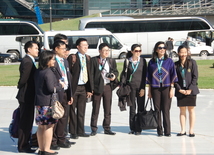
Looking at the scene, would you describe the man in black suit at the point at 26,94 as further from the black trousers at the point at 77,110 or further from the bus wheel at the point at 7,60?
the bus wheel at the point at 7,60

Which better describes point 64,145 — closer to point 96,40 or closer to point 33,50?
point 33,50

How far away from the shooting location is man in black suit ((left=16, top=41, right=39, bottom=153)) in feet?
22.8

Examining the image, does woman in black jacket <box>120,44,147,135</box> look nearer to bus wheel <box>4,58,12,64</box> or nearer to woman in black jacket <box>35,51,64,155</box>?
woman in black jacket <box>35,51,64,155</box>

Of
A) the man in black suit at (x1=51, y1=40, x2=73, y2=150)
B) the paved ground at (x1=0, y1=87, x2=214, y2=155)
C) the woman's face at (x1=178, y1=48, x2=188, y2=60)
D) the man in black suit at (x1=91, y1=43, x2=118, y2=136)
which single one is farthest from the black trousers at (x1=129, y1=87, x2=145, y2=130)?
the man in black suit at (x1=51, y1=40, x2=73, y2=150)

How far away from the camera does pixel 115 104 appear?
486 inches

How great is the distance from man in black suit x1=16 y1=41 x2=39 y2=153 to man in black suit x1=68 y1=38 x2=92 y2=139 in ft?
3.28

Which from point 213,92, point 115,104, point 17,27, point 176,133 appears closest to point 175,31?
point 17,27

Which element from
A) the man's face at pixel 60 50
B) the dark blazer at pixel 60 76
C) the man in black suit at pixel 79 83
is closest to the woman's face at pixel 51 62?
the dark blazer at pixel 60 76

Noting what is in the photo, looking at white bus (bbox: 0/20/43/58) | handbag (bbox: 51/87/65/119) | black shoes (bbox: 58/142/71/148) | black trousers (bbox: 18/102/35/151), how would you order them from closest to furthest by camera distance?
handbag (bbox: 51/87/65/119), black trousers (bbox: 18/102/35/151), black shoes (bbox: 58/142/71/148), white bus (bbox: 0/20/43/58)

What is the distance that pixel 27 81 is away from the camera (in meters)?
6.98

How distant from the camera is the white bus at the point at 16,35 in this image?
3719 cm

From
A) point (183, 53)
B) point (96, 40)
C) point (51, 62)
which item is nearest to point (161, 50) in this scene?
point (183, 53)

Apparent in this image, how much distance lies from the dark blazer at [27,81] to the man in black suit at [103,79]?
1.44m

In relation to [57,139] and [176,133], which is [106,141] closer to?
[57,139]
